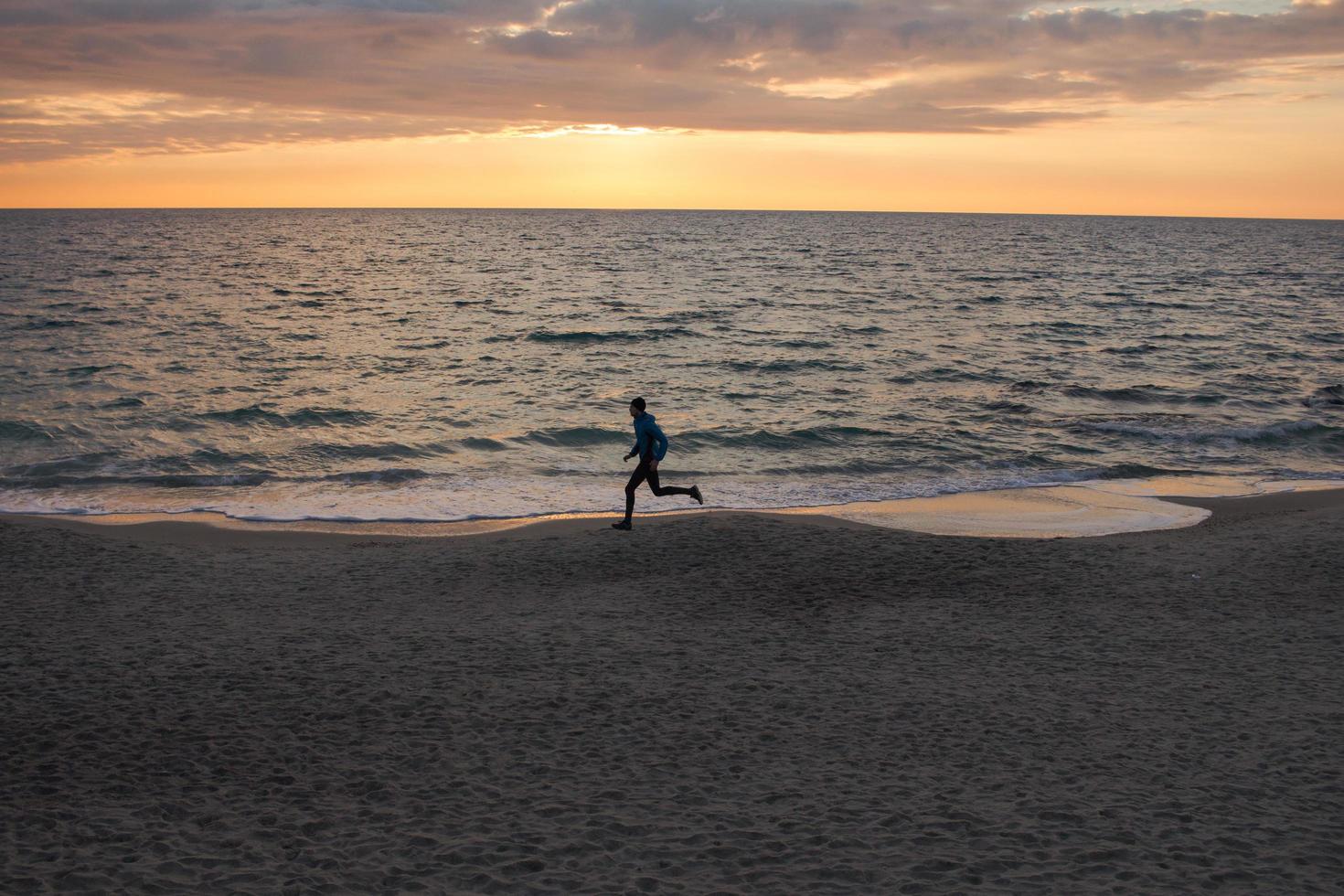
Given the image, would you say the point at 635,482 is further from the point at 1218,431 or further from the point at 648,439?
the point at 1218,431

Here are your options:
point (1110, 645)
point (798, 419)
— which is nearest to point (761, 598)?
point (1110, 645)

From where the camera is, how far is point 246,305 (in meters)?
51.3

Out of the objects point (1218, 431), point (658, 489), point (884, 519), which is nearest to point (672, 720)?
point (658, 489)

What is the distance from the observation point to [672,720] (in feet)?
26.9

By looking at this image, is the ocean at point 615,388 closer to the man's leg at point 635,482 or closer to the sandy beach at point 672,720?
the man's leg at point 635,482

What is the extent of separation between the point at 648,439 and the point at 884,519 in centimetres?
454

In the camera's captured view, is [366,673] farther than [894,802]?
Yes

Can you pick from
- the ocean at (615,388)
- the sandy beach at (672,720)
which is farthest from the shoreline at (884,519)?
the sandy beach at (672,720)

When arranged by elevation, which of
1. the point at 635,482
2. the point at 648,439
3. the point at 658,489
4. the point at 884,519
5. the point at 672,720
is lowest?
the point at 672,720

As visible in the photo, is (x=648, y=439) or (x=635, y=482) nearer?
(x=648, y=439)

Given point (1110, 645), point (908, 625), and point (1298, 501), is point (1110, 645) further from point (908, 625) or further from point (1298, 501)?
point (1298, 501)

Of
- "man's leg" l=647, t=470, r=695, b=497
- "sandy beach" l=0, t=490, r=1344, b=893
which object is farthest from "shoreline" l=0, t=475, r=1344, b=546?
"sandy beach" l=0, t=490, r=1344, b=893

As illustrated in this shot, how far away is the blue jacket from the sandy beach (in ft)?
5.98

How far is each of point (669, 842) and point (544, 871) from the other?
84 cm
